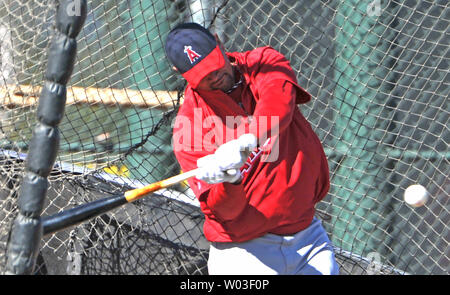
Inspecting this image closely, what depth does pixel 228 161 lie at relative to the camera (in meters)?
2.68

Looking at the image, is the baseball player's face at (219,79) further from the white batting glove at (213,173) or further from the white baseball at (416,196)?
the white baseball at (416,196)

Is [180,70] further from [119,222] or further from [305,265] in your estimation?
[119,222]

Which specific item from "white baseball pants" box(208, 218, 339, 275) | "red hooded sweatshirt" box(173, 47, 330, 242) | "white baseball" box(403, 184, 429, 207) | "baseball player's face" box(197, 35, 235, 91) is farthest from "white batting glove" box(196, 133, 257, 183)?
"white baseball" box(403, 184, 429, 207)

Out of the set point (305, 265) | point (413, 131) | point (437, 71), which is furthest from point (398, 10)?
point (305, 265)

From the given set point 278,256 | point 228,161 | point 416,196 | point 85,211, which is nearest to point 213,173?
point 228,161

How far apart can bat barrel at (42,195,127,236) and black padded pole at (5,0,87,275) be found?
4.6 inches

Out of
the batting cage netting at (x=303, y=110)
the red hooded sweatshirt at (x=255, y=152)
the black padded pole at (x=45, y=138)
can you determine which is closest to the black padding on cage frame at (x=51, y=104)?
the black padded pole at (x=45, y=138)

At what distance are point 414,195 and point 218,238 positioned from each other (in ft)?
3.10

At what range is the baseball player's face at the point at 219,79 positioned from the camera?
2.87 meters

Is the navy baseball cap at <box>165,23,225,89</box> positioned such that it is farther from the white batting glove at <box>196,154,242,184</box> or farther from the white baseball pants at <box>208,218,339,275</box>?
the white baseball pants at <box>208,218,339,275</box>

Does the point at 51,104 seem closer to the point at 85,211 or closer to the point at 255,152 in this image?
the point at 85,211

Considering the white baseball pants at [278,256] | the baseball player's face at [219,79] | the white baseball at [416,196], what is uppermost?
the baseball player's face at [219,79]

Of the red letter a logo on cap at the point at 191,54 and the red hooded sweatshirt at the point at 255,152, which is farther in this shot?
the red hooded sweatshirt at the point at 255,152

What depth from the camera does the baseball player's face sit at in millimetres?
2871
